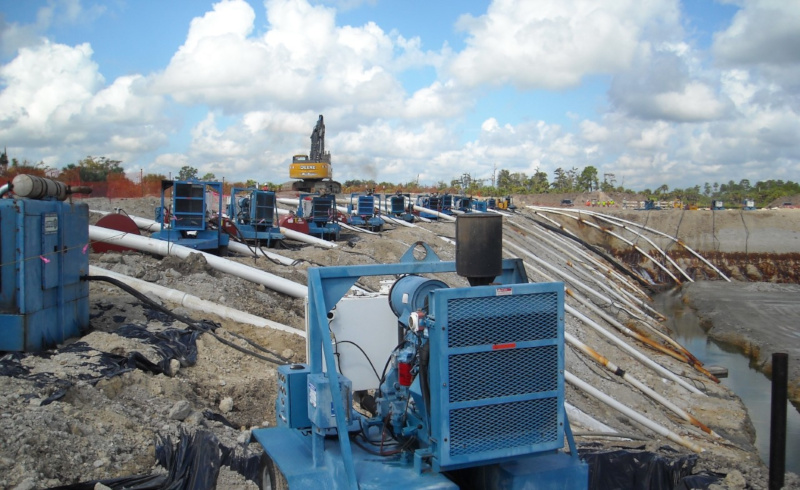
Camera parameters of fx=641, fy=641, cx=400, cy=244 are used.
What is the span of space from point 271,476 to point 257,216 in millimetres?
14826

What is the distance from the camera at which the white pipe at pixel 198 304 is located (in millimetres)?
10070

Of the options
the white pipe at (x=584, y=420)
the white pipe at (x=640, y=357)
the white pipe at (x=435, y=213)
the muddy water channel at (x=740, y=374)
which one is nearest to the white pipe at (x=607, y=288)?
the muddy water channel at (x=740, y=374)

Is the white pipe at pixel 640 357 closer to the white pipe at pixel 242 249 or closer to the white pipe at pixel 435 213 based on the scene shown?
the white pipe at pixel 242 249

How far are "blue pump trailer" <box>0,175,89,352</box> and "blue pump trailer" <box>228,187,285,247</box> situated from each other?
33.2 feet

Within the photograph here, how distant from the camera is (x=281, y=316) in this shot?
11117mm

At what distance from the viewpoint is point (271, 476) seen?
484cm

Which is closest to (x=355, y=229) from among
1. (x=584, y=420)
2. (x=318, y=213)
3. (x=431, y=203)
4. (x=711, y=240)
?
(x=318, y=213)

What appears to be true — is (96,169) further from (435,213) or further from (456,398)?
(456,398)

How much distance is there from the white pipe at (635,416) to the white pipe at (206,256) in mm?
5354

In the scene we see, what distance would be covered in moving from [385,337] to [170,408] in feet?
8.14

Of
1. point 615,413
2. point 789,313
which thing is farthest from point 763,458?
point 789,313

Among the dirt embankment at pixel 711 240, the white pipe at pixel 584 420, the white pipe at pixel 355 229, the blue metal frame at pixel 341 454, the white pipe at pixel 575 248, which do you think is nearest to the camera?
the blue metal frame at pixel 341 454

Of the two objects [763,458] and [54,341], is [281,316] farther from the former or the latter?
[763,458]

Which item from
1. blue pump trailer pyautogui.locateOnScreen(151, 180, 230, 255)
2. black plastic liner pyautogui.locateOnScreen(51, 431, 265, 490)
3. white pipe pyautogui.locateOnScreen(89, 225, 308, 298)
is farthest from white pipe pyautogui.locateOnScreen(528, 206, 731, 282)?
black plastic liner pyautogui.locateOnScreen(51, 431, 265, 490)
